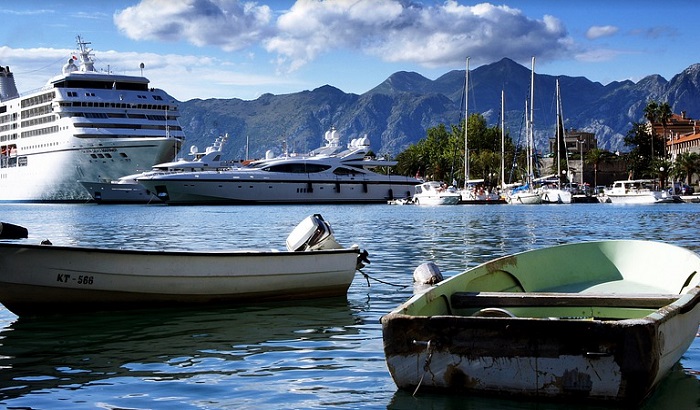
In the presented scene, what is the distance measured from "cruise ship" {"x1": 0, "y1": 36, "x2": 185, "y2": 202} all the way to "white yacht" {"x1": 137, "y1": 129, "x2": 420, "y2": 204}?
184 inches

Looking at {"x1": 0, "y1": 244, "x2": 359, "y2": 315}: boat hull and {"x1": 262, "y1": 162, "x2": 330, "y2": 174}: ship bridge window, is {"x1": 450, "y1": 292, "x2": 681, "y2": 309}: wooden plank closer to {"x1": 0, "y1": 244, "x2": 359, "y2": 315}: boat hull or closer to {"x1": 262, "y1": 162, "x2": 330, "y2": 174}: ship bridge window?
{"x1": 0, "y1": 244, "x2": 359, "y2": 315}: boat hull

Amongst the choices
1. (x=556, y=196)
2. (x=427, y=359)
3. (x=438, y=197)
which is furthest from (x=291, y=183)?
(x=427, y=359)

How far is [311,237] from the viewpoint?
14.2 meters

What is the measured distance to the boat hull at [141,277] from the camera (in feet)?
38.6

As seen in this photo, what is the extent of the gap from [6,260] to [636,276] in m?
8.25

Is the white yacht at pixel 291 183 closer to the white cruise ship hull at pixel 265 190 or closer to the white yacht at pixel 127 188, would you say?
the white cruise ship hull at pixel 265 190

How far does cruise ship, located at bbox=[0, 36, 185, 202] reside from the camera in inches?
3477

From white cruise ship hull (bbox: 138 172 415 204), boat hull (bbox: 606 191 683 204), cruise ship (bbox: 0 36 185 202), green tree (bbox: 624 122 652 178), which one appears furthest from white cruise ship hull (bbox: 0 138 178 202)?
green tree (bbox: 624 122 652 178)

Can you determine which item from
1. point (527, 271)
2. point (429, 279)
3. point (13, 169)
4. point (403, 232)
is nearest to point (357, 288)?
point (429, 279)

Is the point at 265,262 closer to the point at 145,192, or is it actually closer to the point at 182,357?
the point at 182,357

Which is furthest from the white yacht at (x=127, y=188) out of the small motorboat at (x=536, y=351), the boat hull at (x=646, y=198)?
the small motorboat at (x=536, y=351)

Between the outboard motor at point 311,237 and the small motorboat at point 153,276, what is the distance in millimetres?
19

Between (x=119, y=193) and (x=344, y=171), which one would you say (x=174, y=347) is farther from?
(x=344, y=171)

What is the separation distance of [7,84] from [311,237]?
4654 inches
